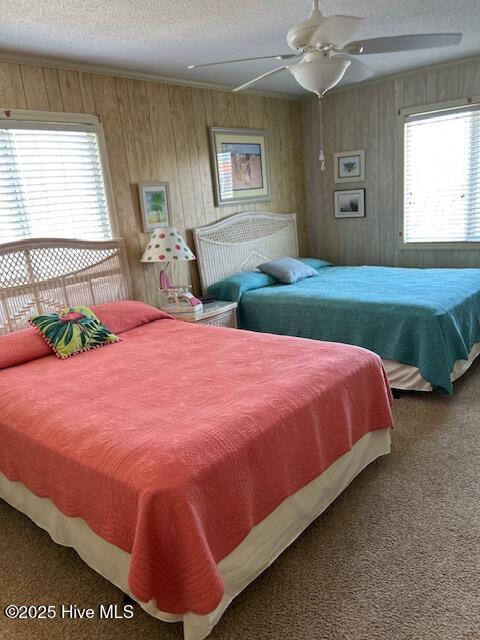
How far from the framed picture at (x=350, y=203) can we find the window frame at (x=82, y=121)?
103 inches

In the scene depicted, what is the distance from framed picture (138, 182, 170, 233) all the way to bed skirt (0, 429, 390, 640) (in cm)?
223

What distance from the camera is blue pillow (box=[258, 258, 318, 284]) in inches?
169

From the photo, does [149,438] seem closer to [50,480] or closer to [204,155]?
[50,480]

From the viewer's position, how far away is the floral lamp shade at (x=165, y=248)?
11.3 ft

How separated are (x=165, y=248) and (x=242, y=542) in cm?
234

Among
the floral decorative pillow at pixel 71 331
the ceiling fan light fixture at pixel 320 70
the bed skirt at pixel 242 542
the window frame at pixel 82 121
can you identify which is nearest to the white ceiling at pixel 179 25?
the window frame at pixel 82 121

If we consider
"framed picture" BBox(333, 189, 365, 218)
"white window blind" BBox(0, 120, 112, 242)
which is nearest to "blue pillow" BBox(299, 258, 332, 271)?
"framed picture" BBox(333, 189, 365, 218)

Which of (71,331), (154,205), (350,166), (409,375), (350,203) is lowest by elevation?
(409,375)

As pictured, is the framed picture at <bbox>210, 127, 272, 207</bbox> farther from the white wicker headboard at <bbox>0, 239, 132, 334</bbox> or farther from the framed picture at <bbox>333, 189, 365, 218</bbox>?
the white wicker headboard at <bbox>0, 239, 132, 334</bbox>

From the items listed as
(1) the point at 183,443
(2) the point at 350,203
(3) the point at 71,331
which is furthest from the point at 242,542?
(2) the point at 350,203

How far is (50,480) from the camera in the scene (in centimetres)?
173

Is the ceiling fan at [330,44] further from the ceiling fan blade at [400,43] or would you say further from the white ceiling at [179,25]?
the white ceiling at [179,25]

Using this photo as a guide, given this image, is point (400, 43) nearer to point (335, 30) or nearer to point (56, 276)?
A: point (335, 30)

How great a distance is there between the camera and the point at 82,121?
3.25 metres
